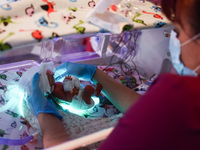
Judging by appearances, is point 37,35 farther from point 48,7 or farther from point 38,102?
point 38,102

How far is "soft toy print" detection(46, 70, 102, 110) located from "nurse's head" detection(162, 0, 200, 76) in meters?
0.57

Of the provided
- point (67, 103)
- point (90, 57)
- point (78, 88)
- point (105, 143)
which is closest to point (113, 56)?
point (90, 57)

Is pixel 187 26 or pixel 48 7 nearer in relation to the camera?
pixel 187 26

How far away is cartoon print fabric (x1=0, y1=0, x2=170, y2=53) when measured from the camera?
735mm

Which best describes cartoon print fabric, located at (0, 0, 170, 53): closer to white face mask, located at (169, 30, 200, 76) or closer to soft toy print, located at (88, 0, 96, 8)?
soft toy print, located at (88, 0, 96, 8)

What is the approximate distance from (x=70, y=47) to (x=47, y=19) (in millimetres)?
304

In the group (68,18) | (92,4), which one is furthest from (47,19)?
(92,4)

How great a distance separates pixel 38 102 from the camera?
0.98 meters

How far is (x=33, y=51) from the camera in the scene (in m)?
0.80

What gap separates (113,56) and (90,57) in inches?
6.8

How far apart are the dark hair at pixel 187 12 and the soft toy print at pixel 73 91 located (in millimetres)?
608

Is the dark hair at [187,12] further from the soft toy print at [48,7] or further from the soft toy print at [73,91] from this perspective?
the soft toy print at [73,91]

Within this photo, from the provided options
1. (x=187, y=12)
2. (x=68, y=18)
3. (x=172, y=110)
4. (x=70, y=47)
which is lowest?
(x=70, y=47)

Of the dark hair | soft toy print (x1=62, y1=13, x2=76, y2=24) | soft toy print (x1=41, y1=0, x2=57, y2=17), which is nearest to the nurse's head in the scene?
the dark hair
